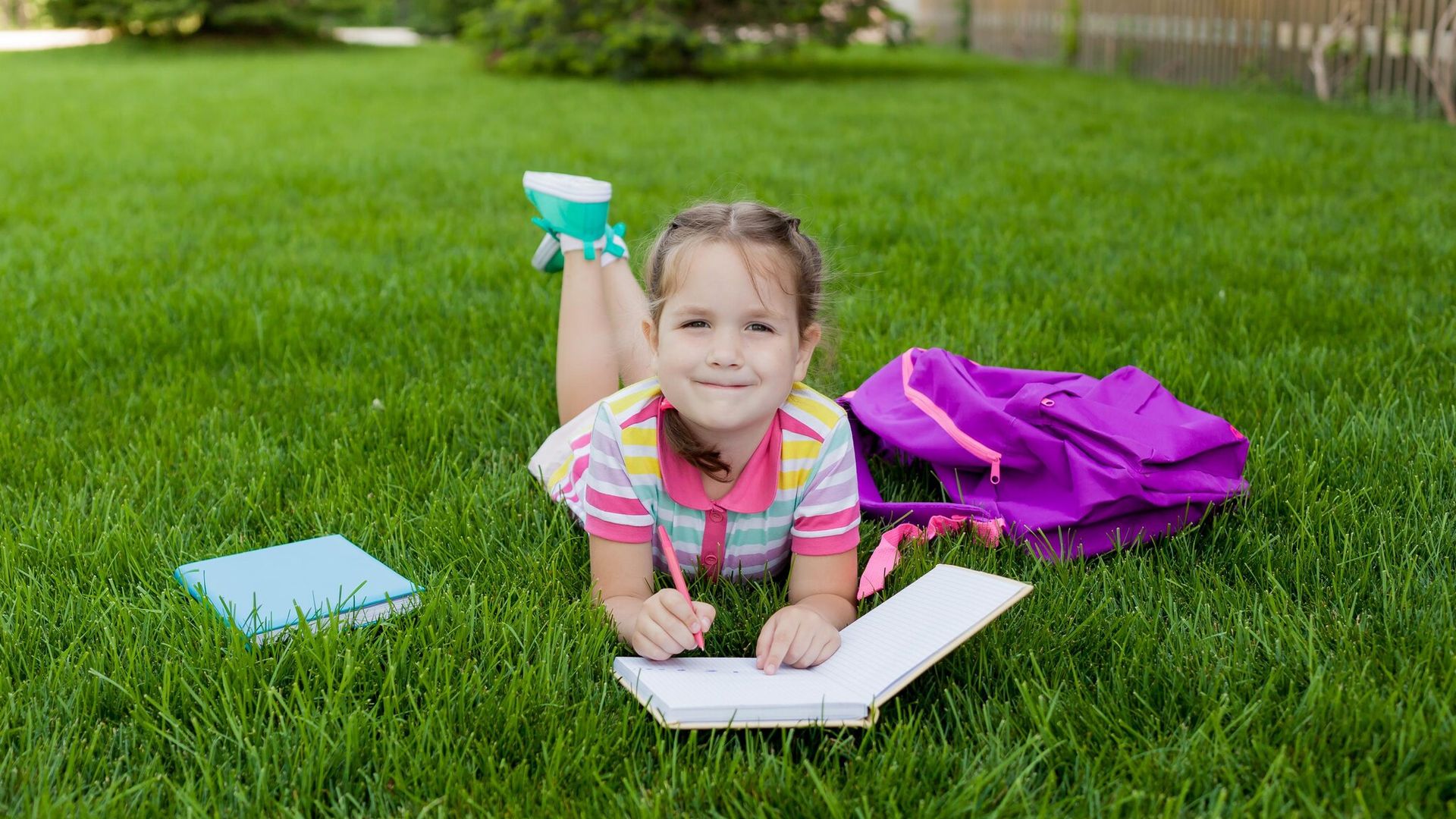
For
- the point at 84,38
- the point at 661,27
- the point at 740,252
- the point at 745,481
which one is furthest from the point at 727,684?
the point at 84,38

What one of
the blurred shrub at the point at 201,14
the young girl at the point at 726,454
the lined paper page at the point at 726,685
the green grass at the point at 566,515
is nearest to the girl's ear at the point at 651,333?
the young girl at the point at 726,454

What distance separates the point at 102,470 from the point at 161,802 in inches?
46.8

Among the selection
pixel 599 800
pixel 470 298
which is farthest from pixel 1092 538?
pixel 470 298

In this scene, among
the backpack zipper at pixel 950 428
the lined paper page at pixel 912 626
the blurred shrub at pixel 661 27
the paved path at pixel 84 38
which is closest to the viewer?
the lined paper page at pixel 912 626

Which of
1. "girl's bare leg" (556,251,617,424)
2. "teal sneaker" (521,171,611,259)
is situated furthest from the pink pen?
"teal sneaker" (521,171,611,259)

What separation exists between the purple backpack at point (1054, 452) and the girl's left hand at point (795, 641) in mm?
551

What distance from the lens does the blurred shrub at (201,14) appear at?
16391 mm

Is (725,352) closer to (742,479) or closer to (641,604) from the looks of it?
(742,479)

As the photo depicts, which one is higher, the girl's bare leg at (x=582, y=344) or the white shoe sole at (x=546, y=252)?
the white shoe sole at (x=546, y=252)

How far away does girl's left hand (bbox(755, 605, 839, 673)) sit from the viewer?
1745 mm

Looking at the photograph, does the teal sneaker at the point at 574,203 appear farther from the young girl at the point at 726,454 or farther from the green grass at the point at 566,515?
the young girl at the point at 726,454

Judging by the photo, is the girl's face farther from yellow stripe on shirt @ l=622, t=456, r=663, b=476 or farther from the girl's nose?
yellow stripe on shirt @ l=622, t=456, r=663, b=476

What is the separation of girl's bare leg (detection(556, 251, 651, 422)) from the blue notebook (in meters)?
0.78

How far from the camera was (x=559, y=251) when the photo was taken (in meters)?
3.03
